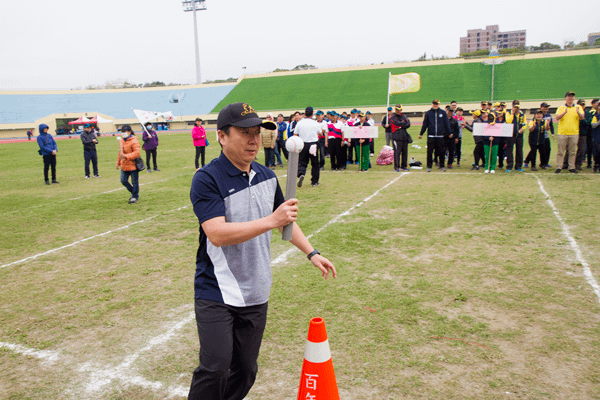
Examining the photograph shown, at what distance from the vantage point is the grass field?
3285mm

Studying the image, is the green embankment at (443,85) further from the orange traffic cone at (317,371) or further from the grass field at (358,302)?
the orange traffic cone at (317,371)

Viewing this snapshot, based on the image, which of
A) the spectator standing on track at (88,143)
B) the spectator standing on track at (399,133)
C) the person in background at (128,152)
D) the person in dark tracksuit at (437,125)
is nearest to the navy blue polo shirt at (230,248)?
the person in background at (128,152)

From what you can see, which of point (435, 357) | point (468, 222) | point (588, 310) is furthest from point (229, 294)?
point (468, 222)

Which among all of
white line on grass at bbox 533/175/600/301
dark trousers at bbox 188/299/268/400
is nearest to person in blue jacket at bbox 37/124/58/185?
dark trousers at bbox 188/299/268/400

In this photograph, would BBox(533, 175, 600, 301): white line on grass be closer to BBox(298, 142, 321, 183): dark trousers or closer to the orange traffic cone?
the orange traffic cone

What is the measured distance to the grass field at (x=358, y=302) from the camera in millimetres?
3285

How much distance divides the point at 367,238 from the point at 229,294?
4.75 m

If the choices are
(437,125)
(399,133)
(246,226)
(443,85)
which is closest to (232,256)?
(246,226)

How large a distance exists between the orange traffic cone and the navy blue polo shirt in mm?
395

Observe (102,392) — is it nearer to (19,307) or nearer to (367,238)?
(19,307)

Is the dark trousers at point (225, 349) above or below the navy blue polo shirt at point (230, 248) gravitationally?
below

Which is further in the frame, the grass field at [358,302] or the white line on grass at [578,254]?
the white line on grass at [578,254]

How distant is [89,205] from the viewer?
34.8 feet

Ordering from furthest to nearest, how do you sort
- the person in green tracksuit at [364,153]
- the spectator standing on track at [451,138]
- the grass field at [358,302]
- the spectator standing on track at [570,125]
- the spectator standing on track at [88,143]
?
1. the spectator standing on track at [88,143]
2. the person in green tracksuit at [364,153]
3. the spectator standing on track at [451,138]
4. the spectator standing on track at [570,125]
5. the grass field at [358,302]
